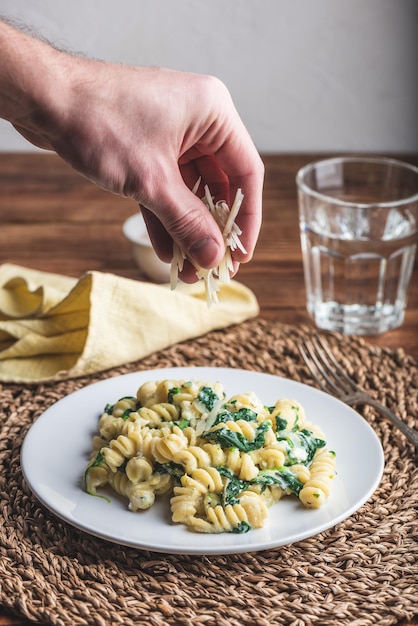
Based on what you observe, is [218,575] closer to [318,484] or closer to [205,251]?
[318,484]

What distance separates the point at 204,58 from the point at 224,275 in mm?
2321

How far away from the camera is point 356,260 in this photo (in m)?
2.58

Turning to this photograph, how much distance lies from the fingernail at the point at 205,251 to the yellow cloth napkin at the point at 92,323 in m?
0.67

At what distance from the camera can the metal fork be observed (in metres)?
2.06

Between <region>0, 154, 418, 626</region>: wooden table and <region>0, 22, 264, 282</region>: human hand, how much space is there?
3.29 feet

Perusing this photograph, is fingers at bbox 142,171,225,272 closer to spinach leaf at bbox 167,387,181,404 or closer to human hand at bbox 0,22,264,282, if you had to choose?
human hand at bbox 0,22,264,282

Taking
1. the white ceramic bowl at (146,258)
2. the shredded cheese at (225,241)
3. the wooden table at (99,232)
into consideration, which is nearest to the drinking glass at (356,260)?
the wooden table at (99,232)

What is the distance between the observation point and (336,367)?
2318mm

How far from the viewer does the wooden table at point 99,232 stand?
2771 mm

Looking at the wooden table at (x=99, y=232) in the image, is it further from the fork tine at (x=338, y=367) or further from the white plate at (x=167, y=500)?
the white plate at (x=167, y=500)

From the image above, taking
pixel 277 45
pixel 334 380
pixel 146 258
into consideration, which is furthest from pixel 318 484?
pixel 277 45

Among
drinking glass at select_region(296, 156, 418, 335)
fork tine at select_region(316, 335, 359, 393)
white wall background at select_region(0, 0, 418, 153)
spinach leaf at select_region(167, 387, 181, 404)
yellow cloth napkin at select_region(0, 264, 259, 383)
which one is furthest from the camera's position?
white wall background at select_region(0, 0, 418, 153)

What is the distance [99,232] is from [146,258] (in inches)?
18.4

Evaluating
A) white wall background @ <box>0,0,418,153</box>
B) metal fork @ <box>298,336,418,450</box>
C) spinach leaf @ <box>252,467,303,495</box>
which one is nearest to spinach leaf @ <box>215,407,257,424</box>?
spinach leaf @ <box>252,467,303,495</box>
